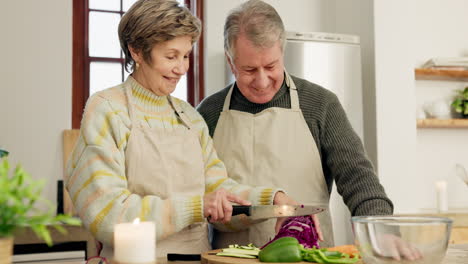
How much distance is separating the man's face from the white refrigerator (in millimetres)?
1514

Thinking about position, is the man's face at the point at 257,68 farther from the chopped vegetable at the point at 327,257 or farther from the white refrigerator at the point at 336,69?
the white refrigerator at the point at 336,69

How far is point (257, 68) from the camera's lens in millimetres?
1690

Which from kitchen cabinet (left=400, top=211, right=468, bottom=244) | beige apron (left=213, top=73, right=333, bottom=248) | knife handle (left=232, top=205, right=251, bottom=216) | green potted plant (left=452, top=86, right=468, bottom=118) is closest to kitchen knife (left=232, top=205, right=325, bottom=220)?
knife handle (left=232, top=205, right=251, bottom=216)

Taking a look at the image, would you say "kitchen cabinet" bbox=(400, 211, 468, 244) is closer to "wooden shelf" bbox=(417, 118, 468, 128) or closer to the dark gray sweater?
"wooden shelf" bbox=(417, 118, 468, 128)

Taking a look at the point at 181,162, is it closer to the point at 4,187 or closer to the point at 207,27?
the point at 4,187

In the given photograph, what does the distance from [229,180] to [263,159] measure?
16 cm

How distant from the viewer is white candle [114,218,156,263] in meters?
0.73

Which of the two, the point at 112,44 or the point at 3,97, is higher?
the point at 112,44

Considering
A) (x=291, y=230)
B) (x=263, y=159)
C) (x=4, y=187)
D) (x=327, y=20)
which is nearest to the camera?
(x=4, y=187)

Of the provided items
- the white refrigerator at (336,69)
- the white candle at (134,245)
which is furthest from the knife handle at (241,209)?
the white refrigerator at (336,69)

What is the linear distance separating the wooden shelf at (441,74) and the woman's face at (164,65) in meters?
2.51

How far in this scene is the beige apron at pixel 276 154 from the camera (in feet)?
5.65

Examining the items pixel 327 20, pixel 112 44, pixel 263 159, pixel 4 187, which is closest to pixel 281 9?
pixel 327 20

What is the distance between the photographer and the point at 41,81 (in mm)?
3391
